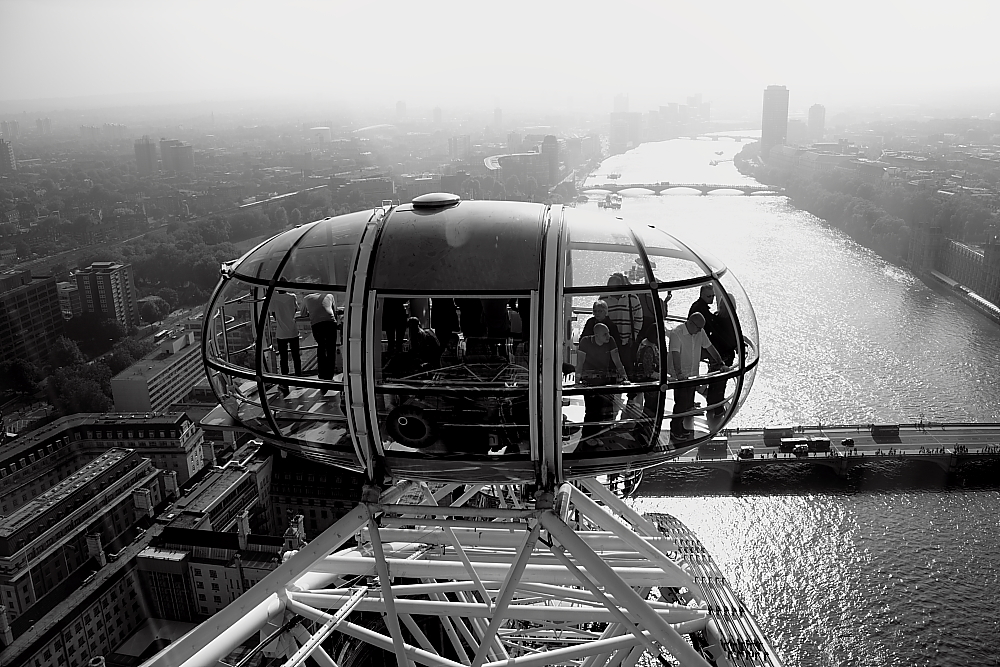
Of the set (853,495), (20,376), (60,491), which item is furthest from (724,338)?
(20,376)

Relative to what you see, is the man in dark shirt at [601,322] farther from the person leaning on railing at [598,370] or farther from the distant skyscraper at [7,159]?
the distant skyscraper at [7,159]

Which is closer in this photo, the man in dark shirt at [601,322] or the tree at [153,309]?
the man in dark shirt at [601,322]

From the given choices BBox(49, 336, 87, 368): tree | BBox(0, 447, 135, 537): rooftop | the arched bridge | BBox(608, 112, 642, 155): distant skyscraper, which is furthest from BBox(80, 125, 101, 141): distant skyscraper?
BBox(0, 447, 135, 537): rooftop

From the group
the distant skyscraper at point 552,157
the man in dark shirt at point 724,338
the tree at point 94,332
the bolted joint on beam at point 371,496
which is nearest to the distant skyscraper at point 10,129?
the tree at point 94,332

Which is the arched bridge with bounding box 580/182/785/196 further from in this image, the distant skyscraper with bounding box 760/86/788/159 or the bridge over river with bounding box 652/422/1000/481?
the bridge over river with bounding box 652/422/1000/481

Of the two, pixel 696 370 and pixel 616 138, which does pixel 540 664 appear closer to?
pixel 696 370

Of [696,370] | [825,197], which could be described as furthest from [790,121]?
[696,370]
